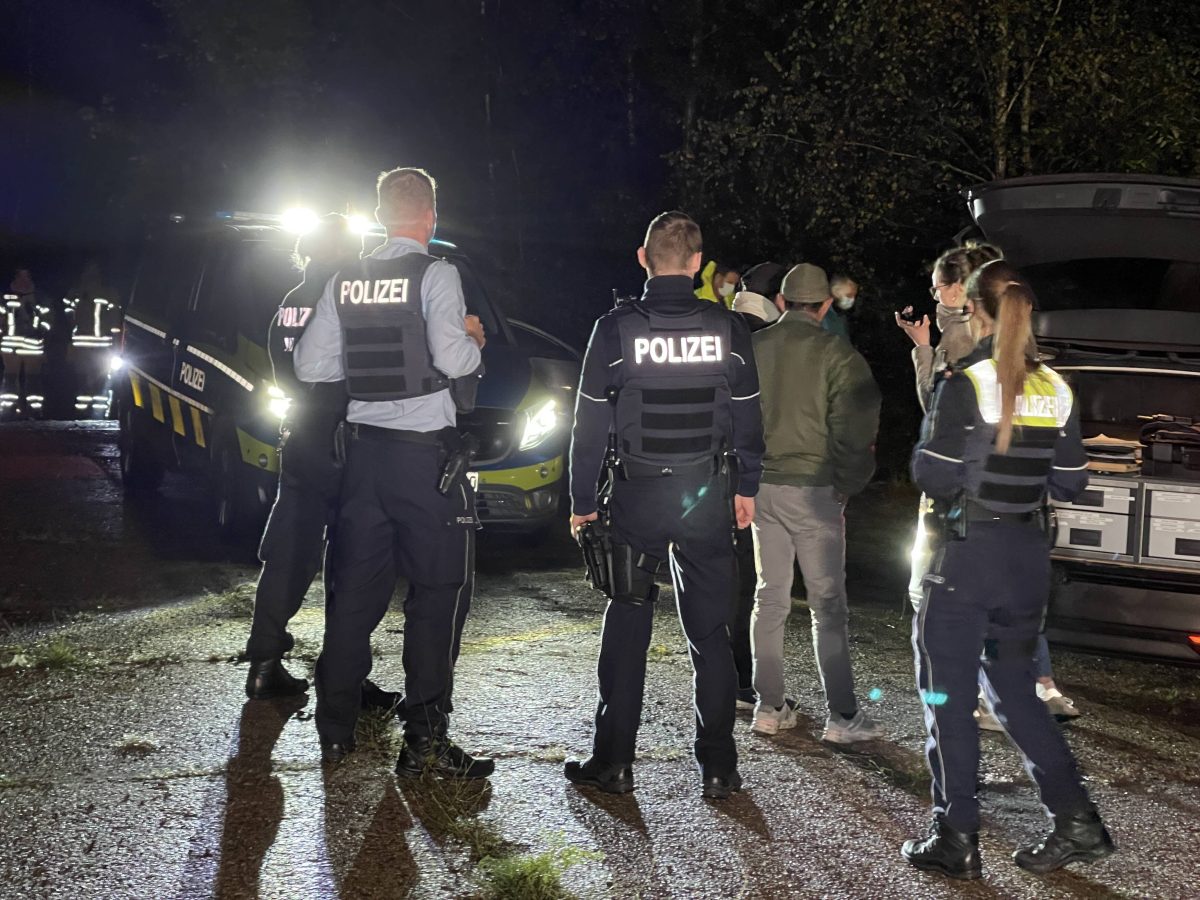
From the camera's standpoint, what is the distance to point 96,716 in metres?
5.45

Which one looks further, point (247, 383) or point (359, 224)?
point (359, 224)

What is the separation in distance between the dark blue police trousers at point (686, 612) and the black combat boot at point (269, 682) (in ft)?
4.99

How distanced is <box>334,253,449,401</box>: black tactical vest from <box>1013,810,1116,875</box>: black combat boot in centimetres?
238

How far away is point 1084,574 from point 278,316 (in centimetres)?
345

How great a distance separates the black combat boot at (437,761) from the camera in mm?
4824

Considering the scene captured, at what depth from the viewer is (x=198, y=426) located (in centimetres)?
941

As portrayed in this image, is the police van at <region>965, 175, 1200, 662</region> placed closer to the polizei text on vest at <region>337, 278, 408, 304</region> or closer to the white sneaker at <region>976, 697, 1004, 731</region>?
the white sneaker at <region>976, 697, 1004, 731</region>

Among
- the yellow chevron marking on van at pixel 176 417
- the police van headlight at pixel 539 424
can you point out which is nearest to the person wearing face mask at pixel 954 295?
the police van headlight at pixel 539 424

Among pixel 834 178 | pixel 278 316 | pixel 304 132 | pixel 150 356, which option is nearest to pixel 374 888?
pixel 278 316

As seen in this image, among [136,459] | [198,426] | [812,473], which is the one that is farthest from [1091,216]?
[136,459]

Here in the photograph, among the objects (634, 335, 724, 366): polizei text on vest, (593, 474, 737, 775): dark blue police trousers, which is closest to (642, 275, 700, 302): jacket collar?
(634, 335, 724, 366): polizei text on vest

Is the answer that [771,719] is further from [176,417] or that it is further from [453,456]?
[176,417]

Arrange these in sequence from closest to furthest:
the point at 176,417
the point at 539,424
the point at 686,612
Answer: the point at 686,612
the point at 539,424
the point at 176,417

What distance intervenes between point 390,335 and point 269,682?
1.65m
